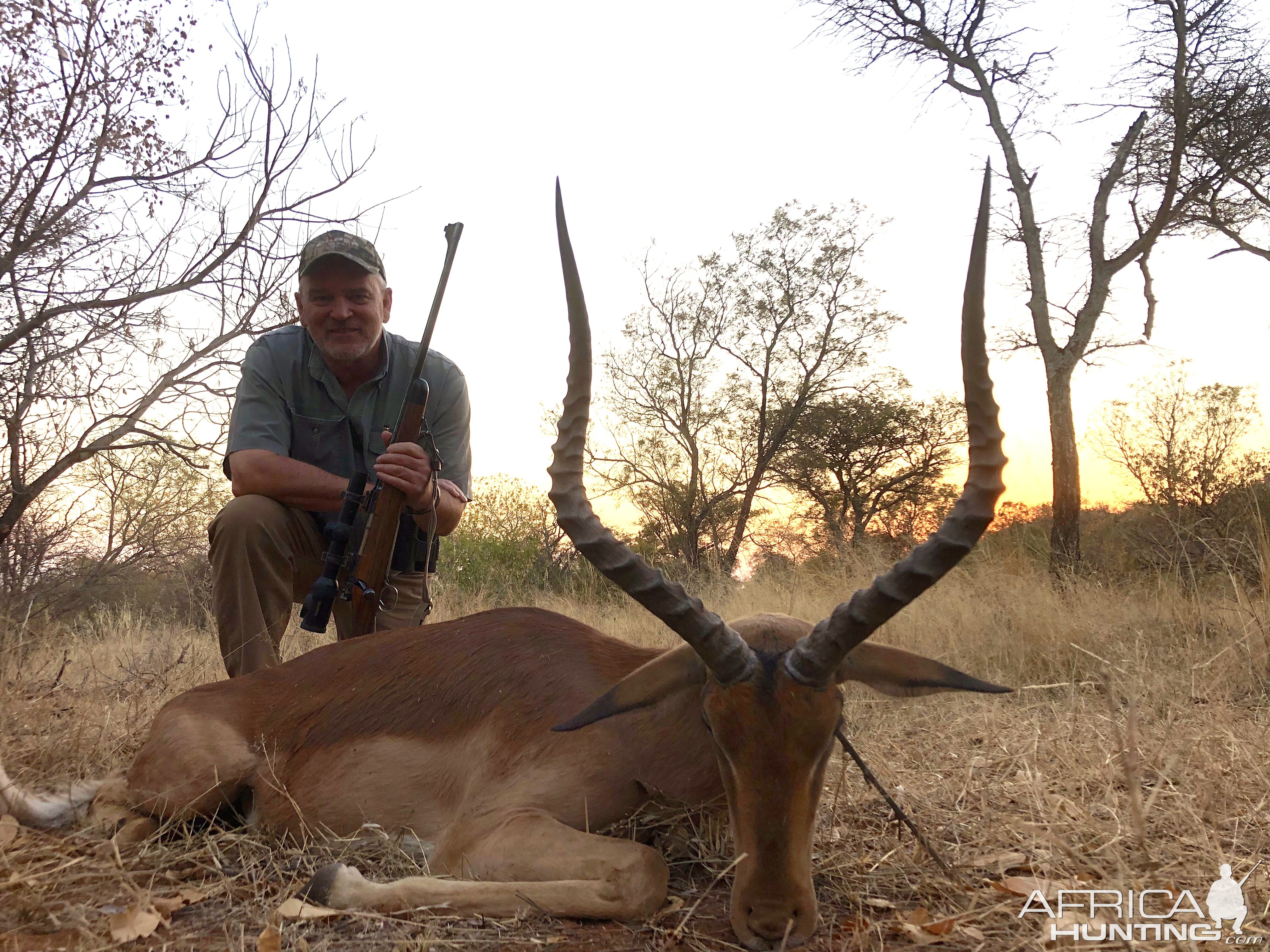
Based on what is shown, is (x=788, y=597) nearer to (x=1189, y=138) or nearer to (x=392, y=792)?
(x=392, y=792)

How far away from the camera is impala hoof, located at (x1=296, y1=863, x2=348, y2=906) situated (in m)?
2.79

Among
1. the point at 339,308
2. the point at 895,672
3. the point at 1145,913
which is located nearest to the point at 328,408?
the point at 339,308

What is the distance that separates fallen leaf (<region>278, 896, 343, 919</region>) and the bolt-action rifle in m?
2.07

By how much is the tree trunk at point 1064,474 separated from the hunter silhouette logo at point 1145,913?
12.1 m

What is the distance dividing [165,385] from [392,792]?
7.77 meters

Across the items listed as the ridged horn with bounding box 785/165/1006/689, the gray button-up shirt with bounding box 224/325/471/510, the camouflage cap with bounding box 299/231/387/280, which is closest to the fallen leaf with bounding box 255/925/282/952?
the ridged horn with bounding box 785/165/1006/689

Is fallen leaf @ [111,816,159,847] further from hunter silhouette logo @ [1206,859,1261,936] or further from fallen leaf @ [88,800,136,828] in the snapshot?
hunter silhouette logo @ [1206,859,1261,936]

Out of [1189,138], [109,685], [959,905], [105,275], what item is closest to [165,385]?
[105,275]

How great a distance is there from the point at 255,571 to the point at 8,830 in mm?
1987

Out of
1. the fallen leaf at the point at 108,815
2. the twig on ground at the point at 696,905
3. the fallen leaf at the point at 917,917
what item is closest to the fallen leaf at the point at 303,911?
the twig on ground at the point at 696,905

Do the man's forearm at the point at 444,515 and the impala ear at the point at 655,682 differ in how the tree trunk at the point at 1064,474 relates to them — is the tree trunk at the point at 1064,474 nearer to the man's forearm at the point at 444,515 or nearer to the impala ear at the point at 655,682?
the man's forearm at the point at 444,515

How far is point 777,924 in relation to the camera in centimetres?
237

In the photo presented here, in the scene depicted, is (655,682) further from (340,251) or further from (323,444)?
(340,251)

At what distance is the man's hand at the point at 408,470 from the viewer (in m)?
4.83
